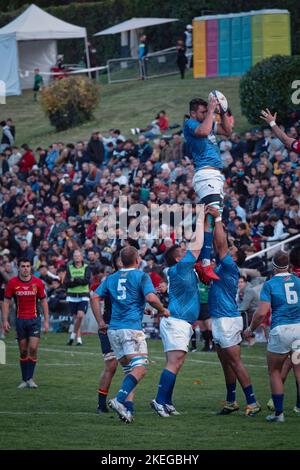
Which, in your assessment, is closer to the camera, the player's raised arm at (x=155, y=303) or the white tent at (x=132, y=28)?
the player's raised arm at (x=155, y=303)

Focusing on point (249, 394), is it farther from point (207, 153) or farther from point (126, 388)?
point (207, 153)

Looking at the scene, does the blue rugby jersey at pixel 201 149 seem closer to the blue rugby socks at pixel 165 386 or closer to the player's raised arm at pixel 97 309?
the player's raised arm at pixel 97 309

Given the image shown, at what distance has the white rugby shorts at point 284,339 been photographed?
13000 millimetres

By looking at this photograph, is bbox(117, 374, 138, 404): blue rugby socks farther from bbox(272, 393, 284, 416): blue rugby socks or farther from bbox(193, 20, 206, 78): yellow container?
bbox(193, 20, 206, 78): yellow container

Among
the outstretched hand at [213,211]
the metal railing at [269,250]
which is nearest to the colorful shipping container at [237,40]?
the metal railing at [269,250]

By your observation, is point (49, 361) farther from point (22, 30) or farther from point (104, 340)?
point (22, 30)

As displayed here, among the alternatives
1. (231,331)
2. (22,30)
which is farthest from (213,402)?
(22,30)

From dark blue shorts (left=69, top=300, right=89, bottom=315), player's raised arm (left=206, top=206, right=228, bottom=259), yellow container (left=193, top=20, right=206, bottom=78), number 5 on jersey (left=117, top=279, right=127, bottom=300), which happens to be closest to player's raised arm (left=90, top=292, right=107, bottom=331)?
number 5 on jersey (left=117, top=279, right=127, bottom=300)

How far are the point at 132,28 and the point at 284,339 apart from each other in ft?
123

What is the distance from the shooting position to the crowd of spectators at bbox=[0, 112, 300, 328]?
78.8ft

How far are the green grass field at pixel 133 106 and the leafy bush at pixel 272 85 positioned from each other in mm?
4893

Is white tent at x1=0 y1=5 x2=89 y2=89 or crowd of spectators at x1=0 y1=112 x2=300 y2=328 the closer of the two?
crowd of spectators at x1=0 y1=112 x2=300 y2=328

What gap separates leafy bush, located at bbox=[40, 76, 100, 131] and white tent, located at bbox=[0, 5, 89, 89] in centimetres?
603

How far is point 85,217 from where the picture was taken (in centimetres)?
3012
